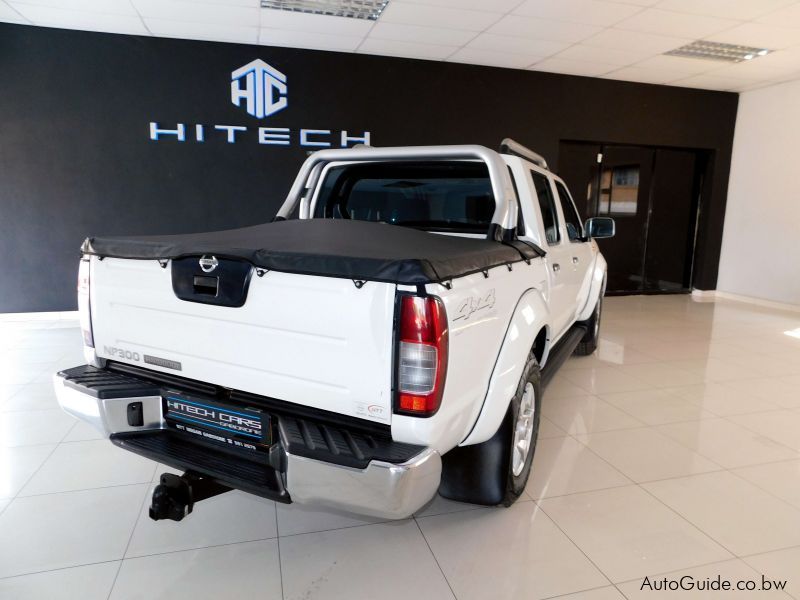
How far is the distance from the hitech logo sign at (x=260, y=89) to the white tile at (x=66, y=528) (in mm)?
4627

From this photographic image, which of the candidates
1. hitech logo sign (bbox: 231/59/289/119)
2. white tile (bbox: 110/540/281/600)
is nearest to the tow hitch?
white tile (bbox: 110/540/281/600)

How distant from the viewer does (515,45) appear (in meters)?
5.73

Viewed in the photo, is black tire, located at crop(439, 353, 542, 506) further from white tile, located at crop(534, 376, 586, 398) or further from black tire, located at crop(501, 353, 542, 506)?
white tile, located at crop(534, 376, 586, 398)

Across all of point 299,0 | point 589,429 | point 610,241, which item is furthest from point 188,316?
point 610,241

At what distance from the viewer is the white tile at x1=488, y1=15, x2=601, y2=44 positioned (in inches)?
197

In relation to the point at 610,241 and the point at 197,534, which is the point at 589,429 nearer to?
the point at 197,534

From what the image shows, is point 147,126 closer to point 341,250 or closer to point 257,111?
point 257,111

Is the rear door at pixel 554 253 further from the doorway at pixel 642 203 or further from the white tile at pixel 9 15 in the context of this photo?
the white tile at pixel 9 15

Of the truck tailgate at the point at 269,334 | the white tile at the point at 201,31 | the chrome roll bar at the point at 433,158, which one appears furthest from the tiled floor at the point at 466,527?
the white tile at the point at 201,31

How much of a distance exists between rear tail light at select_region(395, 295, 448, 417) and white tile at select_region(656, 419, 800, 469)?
2.08m

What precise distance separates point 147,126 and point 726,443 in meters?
5.97

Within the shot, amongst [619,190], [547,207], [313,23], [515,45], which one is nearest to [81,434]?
[547,207]

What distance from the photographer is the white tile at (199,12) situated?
4.60 metres

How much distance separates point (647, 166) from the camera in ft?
25.5
